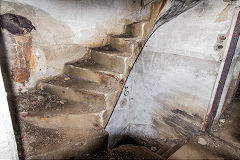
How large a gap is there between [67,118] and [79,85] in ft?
1.78

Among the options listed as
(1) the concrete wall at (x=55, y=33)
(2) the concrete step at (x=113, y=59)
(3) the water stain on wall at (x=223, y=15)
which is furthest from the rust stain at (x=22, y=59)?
(3) the water stain on wall at (x=223, y=15)

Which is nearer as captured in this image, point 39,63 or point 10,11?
point 10,11

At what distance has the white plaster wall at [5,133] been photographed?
0.83 metres

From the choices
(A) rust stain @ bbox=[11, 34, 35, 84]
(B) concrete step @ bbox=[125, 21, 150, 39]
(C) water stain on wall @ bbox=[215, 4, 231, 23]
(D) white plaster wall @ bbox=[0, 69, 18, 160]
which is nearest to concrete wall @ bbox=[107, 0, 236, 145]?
(C) water stain on wall @ bbox=[215, 4, 231, 23]

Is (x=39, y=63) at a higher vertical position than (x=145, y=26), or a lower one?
lower

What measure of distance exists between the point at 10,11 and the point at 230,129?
4092 mm

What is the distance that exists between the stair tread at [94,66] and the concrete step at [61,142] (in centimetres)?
83

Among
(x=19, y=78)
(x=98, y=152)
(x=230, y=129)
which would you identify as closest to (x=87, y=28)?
(x=19, y=78)

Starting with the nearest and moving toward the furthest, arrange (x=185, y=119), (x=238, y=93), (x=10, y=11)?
(x=10, y=11)
(x=185, y=119)
(x=238, y=93)

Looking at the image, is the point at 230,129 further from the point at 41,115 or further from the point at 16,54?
the point at 16,54

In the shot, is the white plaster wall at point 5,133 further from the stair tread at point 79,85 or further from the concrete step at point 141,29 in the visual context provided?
the concrete step at point 141,29

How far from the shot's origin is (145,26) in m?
2.37

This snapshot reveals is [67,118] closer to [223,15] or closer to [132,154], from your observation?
[132,154]

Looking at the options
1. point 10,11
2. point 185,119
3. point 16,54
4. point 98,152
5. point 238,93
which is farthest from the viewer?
point 238,93
